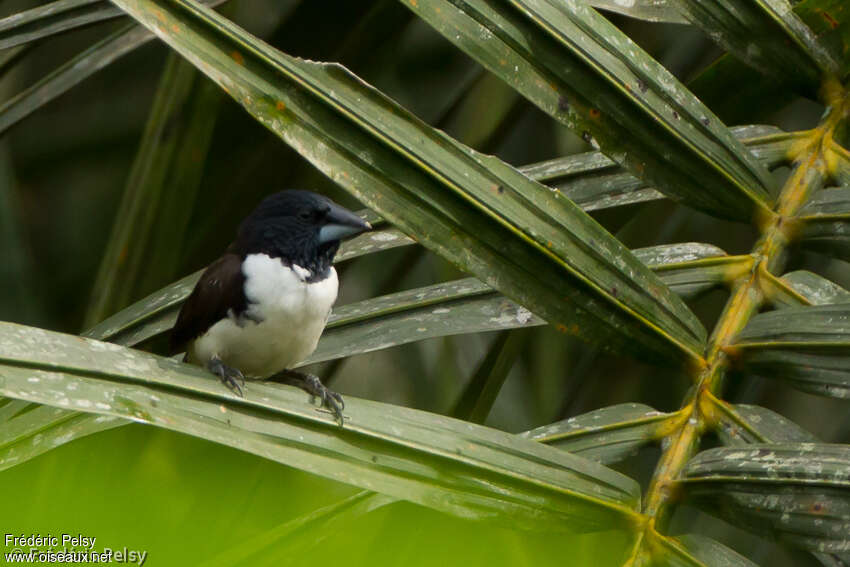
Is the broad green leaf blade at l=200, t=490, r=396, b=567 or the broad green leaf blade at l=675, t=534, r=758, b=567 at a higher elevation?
the broad green leaf blade at l=200, t=490, r=396, b=567

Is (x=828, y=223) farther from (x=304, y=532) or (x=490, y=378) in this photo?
(x=304, y=532)

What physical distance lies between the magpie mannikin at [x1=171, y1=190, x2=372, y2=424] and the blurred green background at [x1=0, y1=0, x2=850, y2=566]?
9 centimetres

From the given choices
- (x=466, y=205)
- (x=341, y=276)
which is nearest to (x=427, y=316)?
(x=466, y=205)

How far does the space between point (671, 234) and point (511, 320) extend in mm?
824

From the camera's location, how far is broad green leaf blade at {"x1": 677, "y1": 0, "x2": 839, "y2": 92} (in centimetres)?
143

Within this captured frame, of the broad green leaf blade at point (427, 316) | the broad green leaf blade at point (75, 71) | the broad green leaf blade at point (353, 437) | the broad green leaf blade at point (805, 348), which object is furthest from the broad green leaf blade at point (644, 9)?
the broad green leaf blade at point (353, 437)

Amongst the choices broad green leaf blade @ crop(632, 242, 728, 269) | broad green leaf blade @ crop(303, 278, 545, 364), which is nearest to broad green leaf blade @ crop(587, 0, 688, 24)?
broad green leaf blade @ crop(632, 242, 728, 269)

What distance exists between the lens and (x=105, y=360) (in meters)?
0.88

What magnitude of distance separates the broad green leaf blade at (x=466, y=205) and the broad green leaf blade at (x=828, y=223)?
227 mm

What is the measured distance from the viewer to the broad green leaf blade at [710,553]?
0.99 meters

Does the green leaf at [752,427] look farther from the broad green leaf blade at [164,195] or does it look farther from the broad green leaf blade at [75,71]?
the broad green leaf blade at [75,71]

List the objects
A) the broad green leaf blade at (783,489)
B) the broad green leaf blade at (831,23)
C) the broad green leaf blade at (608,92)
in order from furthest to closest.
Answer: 1. the broad green leaf blade at (831,23)
2. the broad green leaf blade at (608,92)
3. the broad green leaf blade at (783,489)

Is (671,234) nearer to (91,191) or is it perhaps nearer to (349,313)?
(349,313)

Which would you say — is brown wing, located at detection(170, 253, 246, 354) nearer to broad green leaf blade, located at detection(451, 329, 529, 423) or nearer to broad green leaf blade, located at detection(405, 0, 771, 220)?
broad green leaf blade, located at detection(451, 329, 529, 423)
